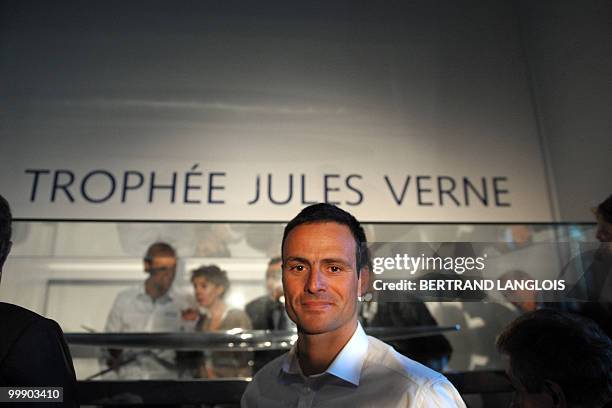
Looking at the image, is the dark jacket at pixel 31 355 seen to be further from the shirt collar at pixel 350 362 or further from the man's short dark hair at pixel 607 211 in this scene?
the man's short dark hair at pixel 607 211

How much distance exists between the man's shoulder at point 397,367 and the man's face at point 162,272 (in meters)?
1.44

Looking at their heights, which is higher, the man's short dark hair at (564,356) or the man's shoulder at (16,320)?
the man's shoulder at (16,320)

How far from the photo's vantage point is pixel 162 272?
2.27 m

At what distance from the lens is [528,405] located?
1.03 meters

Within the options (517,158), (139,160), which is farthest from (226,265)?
(517,158)

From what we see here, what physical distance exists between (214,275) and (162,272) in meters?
0.24

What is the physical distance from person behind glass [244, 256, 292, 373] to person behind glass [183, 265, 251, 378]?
0.05 meters

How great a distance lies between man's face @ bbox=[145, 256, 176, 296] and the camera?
7.32 feet

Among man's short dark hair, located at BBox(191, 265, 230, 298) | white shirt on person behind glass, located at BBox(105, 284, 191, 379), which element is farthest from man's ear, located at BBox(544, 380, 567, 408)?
white shirt on person behind glass, located at BBox(105, 284, 191, 379)

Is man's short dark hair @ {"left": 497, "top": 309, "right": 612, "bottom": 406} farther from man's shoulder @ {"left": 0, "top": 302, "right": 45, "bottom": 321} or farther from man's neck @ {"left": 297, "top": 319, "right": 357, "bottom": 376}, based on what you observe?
man's shoulder @ {"left": 0, "top": 302, "right": 45, "bottom": 321}

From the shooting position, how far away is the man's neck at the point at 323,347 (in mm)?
977

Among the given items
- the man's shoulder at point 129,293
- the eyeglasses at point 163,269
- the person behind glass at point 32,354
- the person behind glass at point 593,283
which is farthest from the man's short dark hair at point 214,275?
the person behind glass at point 593,283

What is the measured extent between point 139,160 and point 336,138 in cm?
112

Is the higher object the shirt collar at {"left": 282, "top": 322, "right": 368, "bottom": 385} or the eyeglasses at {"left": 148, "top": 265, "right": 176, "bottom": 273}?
the eyeglasses at {"left": 148, "top": 265, "right": 176, "bottom": 273}
